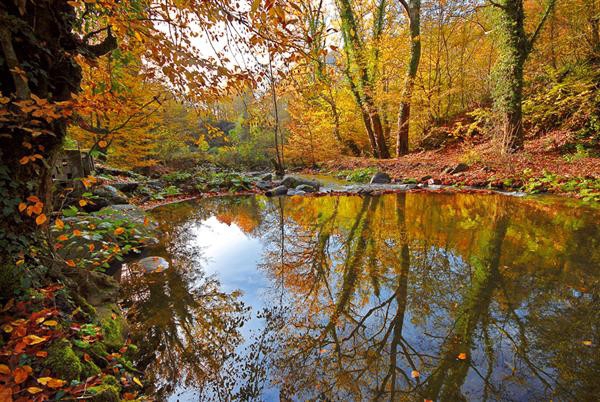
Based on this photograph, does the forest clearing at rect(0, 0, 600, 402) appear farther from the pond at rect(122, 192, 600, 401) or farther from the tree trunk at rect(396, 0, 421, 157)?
the tree trunk at rect(396, 0, 421, 157)

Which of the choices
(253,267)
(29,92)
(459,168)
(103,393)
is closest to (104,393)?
(103,393)

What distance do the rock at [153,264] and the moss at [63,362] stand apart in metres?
2.11

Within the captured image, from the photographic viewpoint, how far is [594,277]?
2.56m

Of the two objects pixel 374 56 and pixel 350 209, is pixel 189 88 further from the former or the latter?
pixel 374 56

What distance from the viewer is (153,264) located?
12.0ft

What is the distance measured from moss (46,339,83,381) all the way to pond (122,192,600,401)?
1.59 feet

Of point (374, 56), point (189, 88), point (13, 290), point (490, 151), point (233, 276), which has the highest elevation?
point (374, 56)

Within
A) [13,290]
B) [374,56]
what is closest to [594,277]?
[13,290]

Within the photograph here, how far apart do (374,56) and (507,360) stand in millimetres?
13093

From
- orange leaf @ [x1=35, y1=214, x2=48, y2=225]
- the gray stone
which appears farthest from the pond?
the gray stone

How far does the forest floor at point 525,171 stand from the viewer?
5.84 meters

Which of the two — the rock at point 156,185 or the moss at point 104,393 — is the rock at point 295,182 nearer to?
the rock at point 156,185

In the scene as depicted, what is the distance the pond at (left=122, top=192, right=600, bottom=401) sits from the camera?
1.69 meters

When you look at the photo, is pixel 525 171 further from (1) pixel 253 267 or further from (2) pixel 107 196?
(2) pixel 107 196
